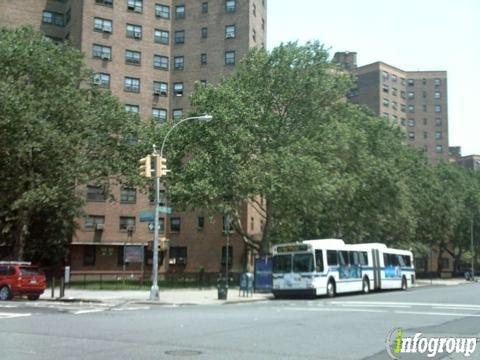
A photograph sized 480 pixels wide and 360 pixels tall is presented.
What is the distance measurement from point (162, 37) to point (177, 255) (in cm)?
2340

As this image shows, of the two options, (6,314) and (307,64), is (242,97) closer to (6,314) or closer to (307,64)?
(307,64)

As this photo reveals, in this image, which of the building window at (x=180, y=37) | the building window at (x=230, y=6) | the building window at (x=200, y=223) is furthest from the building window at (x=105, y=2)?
the building window at (x=200, y=223)

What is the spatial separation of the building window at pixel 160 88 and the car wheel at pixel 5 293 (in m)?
38.1

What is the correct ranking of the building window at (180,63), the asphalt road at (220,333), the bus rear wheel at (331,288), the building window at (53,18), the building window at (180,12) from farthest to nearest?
the building window at (180,12), the building window at (180,63), the building window at (53,18), the bus rear wheel at (331,288), the asphalt road at (220,333)

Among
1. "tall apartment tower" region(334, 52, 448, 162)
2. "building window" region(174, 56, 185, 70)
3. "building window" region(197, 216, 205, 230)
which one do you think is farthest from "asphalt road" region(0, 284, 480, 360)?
"tall apartment tower" region(334, 52, 448, 162)

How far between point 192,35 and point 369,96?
61.5 metres

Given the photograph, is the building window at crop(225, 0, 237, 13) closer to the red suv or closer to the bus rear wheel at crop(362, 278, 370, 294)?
the bus rear wheel at crop(362, 278, 370, 294)

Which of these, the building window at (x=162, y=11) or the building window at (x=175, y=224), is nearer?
the building window at (x=175, y=224)

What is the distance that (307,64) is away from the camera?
147 ft

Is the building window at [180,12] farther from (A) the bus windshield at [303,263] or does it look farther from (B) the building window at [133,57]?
(A) the bus windshield at [303,263]

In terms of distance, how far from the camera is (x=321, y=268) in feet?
105

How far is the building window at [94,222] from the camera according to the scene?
191ft

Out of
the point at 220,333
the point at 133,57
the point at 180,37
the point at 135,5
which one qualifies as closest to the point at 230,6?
the point at 180,37

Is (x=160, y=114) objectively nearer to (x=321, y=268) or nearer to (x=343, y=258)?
(x=343, y=258)
